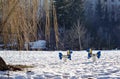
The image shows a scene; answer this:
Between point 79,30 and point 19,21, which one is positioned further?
point 79,30

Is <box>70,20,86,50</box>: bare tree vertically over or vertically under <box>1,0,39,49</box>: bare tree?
under

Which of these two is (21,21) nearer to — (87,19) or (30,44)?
(30,44)

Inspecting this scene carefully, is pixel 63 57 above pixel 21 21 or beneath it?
beneath

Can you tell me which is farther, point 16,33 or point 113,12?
point 113,12

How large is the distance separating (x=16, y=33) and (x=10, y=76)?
1157 mm

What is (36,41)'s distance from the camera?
30.2 feet

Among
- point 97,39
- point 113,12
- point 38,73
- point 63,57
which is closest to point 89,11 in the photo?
point 113,12

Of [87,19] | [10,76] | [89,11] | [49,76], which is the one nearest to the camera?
[10,76]

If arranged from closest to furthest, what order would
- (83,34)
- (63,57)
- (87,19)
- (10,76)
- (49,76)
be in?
(10,76) → (49,76) → (63,57) → (83,34) → (87,19)

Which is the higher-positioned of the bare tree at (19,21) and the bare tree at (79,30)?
the bare tree at (19,21)

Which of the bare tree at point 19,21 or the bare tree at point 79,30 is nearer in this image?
the bare tree at point 19,21

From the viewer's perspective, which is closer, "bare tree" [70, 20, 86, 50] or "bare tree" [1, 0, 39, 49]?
"bare tree" [1, 0, 39, 49]

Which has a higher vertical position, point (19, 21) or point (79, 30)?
point (19, 21)

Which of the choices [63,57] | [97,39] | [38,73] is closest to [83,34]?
[97,39]
